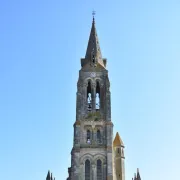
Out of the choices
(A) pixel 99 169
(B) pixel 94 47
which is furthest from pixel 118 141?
(B) pixel 94 47

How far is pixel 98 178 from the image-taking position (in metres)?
52.7

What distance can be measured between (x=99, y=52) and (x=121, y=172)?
19.8 meters

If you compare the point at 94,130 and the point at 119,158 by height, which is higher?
the point at 94,130

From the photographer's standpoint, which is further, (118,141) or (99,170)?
(118,141)

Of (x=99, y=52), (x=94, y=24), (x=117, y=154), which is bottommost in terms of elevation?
(x=117, y=154)

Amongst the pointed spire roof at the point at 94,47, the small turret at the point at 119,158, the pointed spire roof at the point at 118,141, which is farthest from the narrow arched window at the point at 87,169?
the pointed spire roof at the point at 94,47

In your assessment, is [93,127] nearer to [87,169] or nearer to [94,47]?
[87,169]

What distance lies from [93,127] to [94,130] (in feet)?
1.55

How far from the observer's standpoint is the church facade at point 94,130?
174 ft

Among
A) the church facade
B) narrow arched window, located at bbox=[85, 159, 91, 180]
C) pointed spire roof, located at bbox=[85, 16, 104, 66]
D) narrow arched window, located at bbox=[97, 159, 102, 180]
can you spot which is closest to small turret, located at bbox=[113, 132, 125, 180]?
the church facade

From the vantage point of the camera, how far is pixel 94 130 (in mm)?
56312

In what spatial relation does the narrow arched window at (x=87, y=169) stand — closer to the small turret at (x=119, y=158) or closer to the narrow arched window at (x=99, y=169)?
the narrow arched window at (x=99, y=169)

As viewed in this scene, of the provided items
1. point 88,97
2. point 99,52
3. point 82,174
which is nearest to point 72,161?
point 82,174

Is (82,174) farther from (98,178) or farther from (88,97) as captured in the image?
(88,97)
